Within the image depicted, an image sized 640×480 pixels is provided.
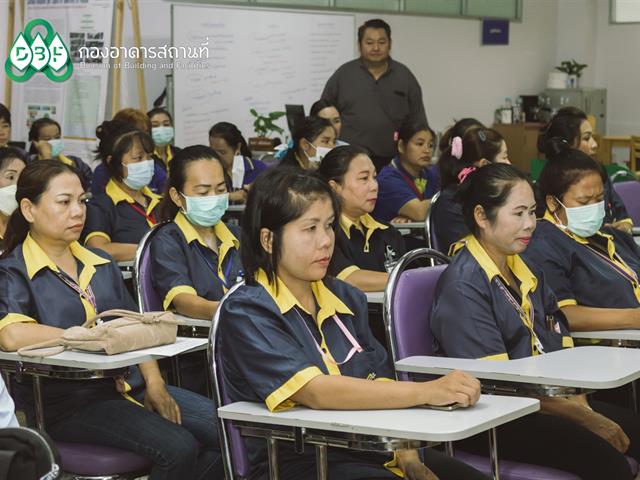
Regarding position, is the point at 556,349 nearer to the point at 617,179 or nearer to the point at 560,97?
the point at 617,179

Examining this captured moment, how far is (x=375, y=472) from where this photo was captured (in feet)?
7.62

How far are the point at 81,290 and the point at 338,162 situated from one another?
4.76 feet

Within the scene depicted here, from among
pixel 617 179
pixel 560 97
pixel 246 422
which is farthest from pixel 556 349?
pixel 560 97

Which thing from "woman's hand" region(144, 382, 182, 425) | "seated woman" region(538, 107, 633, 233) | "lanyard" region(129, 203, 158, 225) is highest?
"seated woman" region(538, 107, 633, 233)

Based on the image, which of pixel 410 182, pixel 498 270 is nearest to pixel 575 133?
pixel 410 182

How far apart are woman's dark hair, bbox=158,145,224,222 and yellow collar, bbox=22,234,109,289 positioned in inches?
25.5

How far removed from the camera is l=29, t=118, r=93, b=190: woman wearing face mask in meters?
7.59

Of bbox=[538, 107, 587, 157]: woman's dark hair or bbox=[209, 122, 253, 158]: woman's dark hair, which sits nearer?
bbox=[538, 107, 587, 157]: woman's dark hair

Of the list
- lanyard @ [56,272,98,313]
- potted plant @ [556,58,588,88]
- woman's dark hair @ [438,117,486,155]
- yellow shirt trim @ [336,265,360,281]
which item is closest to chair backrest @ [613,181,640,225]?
woman's dark hair @ [438,117,486,155]

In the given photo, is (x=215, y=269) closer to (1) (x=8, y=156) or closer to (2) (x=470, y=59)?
(1) (x=8, y=156)

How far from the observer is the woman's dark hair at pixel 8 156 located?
427 centimetres

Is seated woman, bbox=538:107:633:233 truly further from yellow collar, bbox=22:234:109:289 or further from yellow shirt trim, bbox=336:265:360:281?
yellow collar, bbox=22:234:109:289

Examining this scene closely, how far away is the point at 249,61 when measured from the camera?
944 centimetres

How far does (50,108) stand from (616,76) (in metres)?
7.22
